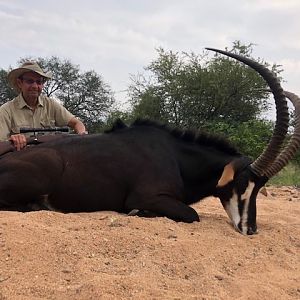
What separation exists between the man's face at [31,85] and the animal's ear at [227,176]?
262cm

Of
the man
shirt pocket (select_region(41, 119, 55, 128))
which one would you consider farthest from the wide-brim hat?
shirt pocket (select_region(41, 119, 55, 128))

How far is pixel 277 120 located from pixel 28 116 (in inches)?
123

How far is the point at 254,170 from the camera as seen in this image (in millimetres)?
5121

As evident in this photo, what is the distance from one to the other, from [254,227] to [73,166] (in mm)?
1799

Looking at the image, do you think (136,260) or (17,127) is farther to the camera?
(17,127)

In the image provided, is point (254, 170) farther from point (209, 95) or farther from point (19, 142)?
point (209, 95)

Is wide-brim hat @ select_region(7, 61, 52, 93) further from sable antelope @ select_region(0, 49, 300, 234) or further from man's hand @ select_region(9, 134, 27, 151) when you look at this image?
sable antelope @ select_region(0, 49, 300, 234)

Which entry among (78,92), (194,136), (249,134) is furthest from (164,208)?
(78,92)

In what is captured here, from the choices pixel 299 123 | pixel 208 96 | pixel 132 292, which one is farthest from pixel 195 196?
pixel 208 96

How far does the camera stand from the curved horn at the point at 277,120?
4988mm

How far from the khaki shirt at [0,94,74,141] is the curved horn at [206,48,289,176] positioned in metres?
2.72

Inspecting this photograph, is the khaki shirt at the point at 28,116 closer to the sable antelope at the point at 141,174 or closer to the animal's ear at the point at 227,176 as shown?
the sable antelope at the point at 141,174

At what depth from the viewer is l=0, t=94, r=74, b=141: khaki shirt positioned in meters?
6.42

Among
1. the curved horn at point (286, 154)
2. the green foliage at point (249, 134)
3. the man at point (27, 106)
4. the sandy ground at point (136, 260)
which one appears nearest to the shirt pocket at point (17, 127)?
the man at point (27, 106)
